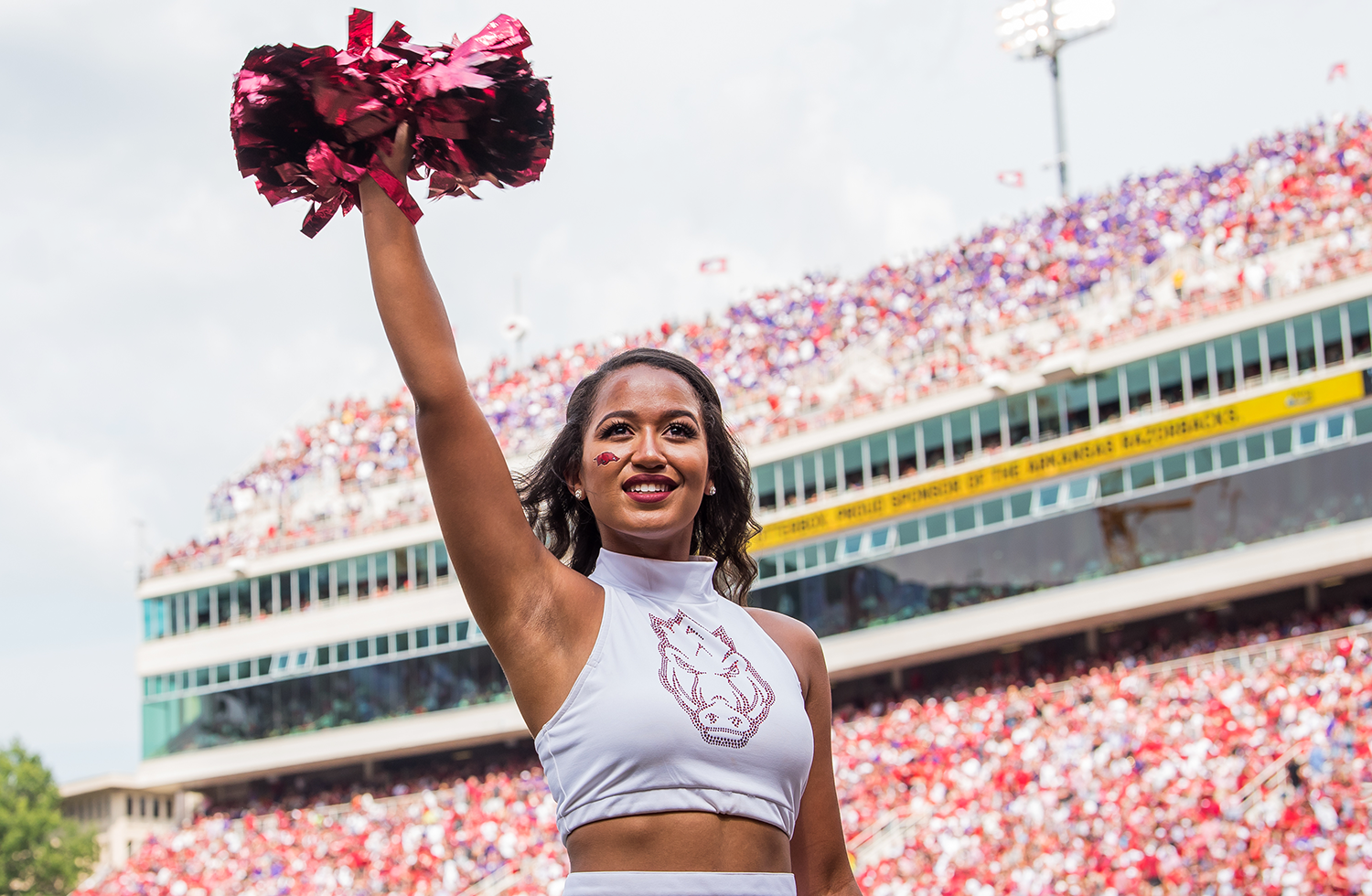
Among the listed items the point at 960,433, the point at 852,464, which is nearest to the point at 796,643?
the point at 960,433

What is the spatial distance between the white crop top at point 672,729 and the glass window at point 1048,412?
24251 millimetres

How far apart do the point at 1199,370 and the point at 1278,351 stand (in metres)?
1.26

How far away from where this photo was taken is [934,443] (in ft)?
87.5

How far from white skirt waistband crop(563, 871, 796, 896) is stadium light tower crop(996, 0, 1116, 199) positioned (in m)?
38.0

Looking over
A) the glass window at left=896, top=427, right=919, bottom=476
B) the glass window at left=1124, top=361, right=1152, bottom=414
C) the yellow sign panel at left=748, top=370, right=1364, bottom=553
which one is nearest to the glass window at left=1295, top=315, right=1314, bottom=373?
the yellow sign panel at left=748, top=370, right=1364, bottom=553

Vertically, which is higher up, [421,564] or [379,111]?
[421,564]

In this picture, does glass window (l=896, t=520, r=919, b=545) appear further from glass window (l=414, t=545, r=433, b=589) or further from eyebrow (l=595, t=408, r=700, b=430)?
eyebrow (l=595, t=408, r=700, b=430)

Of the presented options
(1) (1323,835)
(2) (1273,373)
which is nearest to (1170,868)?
Answer: (1) (1323,835)

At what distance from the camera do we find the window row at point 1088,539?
2325 centimetres

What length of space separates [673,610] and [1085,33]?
131 feet

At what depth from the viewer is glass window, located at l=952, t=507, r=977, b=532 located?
85.6 ft

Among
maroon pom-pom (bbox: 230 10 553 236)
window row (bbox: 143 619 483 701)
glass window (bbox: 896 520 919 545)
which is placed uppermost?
glass window (bbox: 896 520 919 545)

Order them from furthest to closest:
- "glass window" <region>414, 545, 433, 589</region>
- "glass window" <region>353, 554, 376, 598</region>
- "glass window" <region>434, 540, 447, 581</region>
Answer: "glass window" <region>353, 554, 376, 598</region> → "glass window" <region>414, 545, 433, 589</region> → "glass window" <region>434, 540, 447, 581</region>

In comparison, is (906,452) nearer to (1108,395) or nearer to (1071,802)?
(1108,395)
